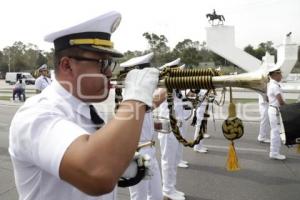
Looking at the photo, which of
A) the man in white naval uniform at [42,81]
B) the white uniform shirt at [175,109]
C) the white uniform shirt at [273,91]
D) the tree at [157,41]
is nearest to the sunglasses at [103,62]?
the white uniform shirt at [175,109]

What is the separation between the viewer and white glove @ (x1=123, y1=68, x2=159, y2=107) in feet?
4.66

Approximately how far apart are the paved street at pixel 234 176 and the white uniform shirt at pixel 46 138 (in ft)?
11.3

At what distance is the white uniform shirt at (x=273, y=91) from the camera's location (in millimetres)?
7211

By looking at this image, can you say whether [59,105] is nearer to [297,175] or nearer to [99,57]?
[99,57]

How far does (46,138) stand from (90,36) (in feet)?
1.77

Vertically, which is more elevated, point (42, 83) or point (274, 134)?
point (42, 83)

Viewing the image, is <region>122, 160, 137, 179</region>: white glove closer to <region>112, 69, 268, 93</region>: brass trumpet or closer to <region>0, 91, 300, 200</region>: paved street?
<region>112, 69, 268, 93</region>: brass trumpet

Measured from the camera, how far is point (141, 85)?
1466 mm

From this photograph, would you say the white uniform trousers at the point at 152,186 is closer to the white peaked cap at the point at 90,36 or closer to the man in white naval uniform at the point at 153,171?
the man in white naval uniform at the point at 153,171

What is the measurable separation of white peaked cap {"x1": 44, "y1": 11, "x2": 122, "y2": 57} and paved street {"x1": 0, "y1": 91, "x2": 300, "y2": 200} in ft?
11.8

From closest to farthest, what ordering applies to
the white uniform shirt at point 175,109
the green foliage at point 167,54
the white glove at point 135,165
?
the white glove at point 135,165 < the white uniform shirt at point 175,109 < the green foliage at point 167,54

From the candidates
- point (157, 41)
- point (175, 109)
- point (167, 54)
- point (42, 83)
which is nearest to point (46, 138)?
point (175, 109)

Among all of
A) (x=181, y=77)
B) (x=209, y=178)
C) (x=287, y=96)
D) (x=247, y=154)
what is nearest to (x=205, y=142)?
(x=247, y=154)

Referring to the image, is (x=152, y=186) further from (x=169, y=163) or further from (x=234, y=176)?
(x=234, y=176)
